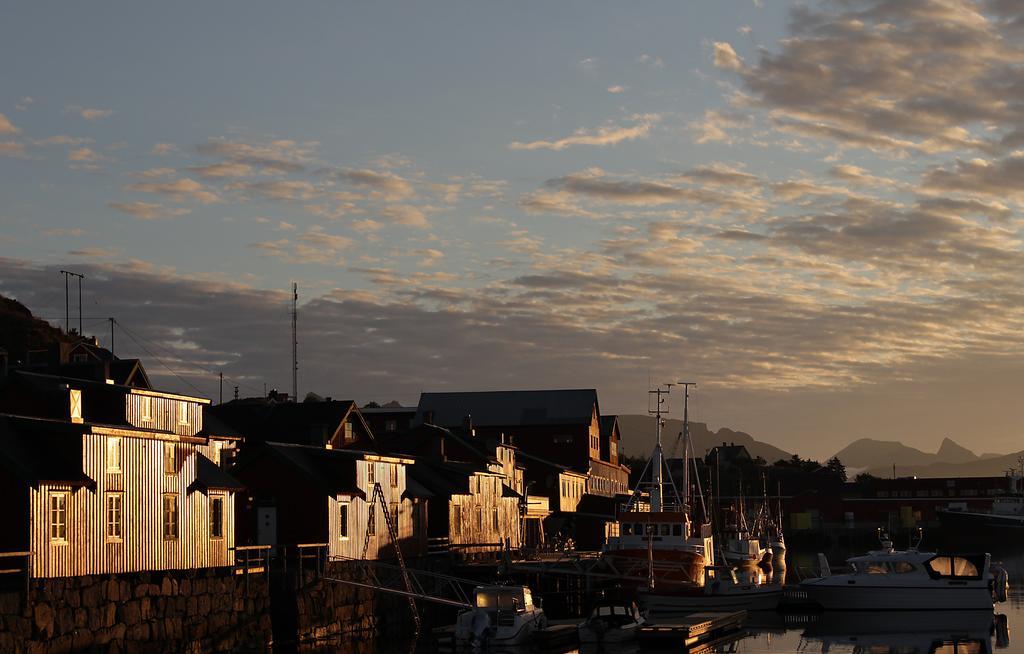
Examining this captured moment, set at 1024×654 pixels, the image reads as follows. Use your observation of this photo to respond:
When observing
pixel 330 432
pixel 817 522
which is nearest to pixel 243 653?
pixel 330 432

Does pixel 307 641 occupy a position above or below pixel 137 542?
below

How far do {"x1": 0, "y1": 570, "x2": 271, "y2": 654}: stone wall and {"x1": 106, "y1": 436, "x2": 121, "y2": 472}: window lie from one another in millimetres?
3251

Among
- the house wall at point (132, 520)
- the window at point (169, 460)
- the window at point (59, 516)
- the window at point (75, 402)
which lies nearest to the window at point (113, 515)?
the house wall at point (132, 520)

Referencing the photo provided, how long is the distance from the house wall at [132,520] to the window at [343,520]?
24.5ft

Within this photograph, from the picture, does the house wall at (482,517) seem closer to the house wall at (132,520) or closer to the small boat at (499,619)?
the small boat at (499,619)

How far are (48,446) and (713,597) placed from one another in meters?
36.1

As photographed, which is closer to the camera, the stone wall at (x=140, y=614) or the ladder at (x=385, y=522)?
the stone wall at (x=140, y=614)

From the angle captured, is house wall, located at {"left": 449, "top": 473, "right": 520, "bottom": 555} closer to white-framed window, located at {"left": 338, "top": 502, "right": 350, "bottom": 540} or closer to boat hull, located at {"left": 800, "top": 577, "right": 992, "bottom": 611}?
white-framed window, located at {"left": 338, "top": 502, "right": 350, "bottom": 540}

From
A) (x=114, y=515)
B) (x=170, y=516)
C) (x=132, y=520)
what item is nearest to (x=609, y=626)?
(x=170, y=516)

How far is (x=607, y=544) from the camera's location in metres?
72.9

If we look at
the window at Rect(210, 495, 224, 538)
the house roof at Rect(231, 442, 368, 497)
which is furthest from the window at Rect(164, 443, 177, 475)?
the house roof at Rect(231, 442, 368, 497)

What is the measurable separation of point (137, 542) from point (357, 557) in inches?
593

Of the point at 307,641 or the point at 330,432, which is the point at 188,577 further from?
the point at 330,432

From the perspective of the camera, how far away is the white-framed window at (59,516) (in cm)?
3803
